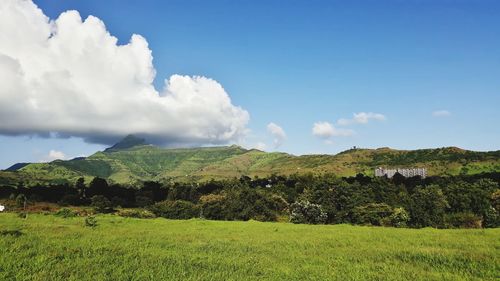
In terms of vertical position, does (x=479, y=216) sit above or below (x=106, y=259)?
below

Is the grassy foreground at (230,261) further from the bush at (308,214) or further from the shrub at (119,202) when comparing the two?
the shrub at (119,202)

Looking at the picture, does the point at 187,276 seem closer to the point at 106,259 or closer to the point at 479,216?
the point at 106,259

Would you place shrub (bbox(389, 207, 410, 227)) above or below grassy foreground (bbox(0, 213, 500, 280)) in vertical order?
Result: below

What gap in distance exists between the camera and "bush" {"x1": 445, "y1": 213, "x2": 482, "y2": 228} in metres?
65.7

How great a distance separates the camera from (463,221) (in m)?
66.2

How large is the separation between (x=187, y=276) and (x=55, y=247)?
26.5 ft

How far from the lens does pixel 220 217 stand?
8606 centimetres

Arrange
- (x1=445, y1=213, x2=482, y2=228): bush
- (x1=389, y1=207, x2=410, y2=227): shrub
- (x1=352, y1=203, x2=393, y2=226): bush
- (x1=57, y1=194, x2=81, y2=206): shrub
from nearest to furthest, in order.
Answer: (x1=389, y1=207, x2=410, y2=227): shrub → (x1=445, y1=213, x2=482, y2=228): bush → (x1=352, y1=203, x2=393, y2=226): bush → (x1=57, y1=194, x2=81, y2=206): shrub

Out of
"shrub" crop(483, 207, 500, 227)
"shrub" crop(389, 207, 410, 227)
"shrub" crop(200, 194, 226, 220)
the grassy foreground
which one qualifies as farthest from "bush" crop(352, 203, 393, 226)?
the grassy foreground

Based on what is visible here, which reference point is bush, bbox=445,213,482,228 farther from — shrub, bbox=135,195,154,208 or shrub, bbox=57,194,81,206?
shrub, bbox=57,194,81,206

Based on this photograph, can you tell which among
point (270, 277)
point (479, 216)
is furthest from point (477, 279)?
point (479, 216)

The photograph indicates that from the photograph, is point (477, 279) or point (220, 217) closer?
point (477, 279)

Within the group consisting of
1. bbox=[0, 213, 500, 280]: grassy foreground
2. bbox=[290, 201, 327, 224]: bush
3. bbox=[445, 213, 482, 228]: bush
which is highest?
bbox=[0, 213, 500, 280]: grassy foreground

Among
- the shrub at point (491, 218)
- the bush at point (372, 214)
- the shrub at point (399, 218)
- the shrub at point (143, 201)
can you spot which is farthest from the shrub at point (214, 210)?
the shrub at point (491, 218)
